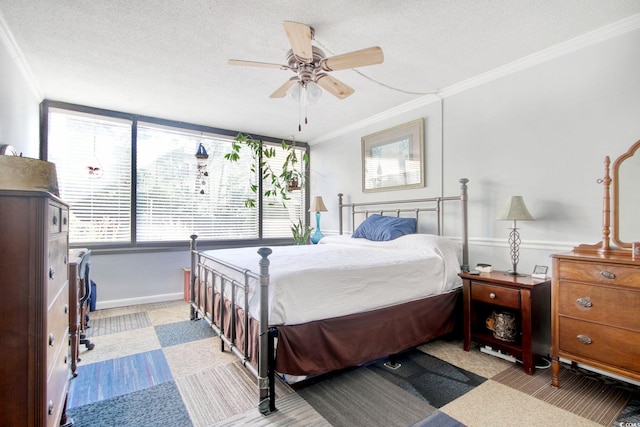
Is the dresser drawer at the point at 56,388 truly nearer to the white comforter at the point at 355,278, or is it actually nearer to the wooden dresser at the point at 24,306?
the wooden dresser at the point at 24,306

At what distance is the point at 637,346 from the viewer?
5.61 feet

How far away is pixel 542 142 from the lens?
257cm

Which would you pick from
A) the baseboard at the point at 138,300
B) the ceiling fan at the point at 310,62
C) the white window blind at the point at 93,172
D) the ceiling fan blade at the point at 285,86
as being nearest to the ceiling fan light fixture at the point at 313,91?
the ceiling fan at the point at 310,62

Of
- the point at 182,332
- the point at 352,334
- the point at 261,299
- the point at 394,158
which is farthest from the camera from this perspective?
the point at 394,158

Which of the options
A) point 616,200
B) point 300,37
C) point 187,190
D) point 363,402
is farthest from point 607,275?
point 187,190

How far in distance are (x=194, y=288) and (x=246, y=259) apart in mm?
1193

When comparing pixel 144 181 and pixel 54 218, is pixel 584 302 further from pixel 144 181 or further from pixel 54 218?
pixel 144 181

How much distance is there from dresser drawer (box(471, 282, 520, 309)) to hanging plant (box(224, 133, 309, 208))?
2883 mm

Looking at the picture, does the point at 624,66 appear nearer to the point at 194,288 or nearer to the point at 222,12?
the point at 222,12

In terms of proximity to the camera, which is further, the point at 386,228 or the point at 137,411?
the point at 386,228

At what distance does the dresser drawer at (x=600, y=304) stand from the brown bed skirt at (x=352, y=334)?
34.4 inches

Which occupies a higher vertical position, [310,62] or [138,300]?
[310,62]

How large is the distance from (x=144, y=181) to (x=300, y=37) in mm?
3267

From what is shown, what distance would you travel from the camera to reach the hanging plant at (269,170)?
4.72m
